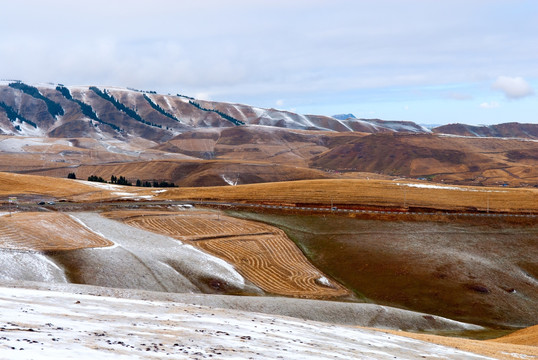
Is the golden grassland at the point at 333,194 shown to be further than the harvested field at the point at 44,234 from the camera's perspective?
Yes

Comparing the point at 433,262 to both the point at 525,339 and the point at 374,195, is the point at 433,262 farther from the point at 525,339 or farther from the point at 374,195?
the point at 374,195

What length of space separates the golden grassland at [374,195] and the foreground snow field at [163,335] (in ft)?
265

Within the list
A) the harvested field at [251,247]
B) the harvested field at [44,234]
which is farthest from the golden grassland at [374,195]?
the harvested field at [44,234]

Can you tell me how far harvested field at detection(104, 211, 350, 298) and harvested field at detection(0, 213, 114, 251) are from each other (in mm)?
12766

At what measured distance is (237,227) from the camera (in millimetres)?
104688

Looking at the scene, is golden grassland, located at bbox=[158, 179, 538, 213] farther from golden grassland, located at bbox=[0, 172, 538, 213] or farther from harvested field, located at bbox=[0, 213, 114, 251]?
harvested field, located at bbox=[0, 213, 114, 251]

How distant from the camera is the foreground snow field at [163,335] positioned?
25.1m

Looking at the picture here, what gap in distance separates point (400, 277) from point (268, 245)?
23.4 metres

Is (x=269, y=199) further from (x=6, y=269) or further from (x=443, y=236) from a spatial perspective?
(x=6, y=269)

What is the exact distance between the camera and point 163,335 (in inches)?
1198

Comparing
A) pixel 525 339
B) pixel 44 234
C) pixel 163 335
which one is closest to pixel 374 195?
pixel 44 234

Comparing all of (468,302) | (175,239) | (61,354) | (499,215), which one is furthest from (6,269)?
(499,215)

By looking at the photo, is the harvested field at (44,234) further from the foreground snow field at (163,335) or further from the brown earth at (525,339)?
the brown earth at (525,339)

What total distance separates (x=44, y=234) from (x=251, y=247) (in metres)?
32.6
